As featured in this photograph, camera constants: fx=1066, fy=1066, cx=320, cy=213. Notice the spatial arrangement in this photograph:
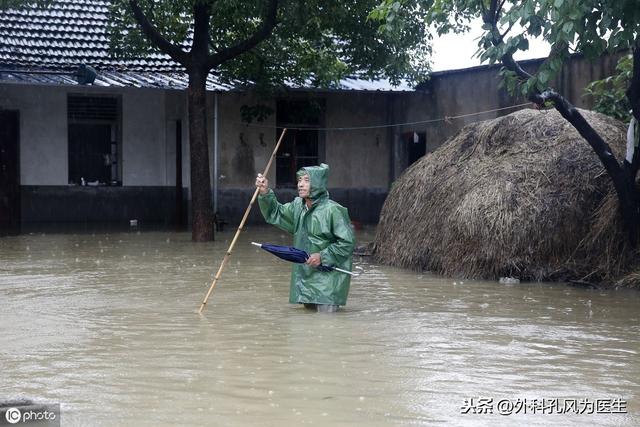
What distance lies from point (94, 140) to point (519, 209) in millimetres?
11301

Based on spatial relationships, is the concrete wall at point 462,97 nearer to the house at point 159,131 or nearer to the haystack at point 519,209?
the house at point 159,131

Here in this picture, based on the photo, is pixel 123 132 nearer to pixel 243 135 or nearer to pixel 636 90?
pixel 243 135

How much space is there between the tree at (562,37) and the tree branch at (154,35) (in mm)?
5601

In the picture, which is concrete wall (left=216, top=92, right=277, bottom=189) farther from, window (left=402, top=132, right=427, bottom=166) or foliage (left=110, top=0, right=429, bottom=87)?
window (left=402, top=132, right=427, bottom=166)

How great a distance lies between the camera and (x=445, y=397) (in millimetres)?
6453

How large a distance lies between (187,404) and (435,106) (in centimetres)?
1549

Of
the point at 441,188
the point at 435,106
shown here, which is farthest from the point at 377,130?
the point at 441,188

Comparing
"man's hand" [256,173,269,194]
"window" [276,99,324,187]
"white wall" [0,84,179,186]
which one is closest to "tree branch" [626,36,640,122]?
"man's hand" [256,173,269,194]

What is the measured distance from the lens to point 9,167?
20.5 meters

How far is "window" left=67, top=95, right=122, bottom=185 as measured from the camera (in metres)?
21.1

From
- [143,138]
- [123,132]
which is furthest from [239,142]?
[123,132]

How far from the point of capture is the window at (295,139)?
72.2 ft

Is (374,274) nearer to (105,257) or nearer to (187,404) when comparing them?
(105,257)

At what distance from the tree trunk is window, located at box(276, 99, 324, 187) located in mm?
4940
